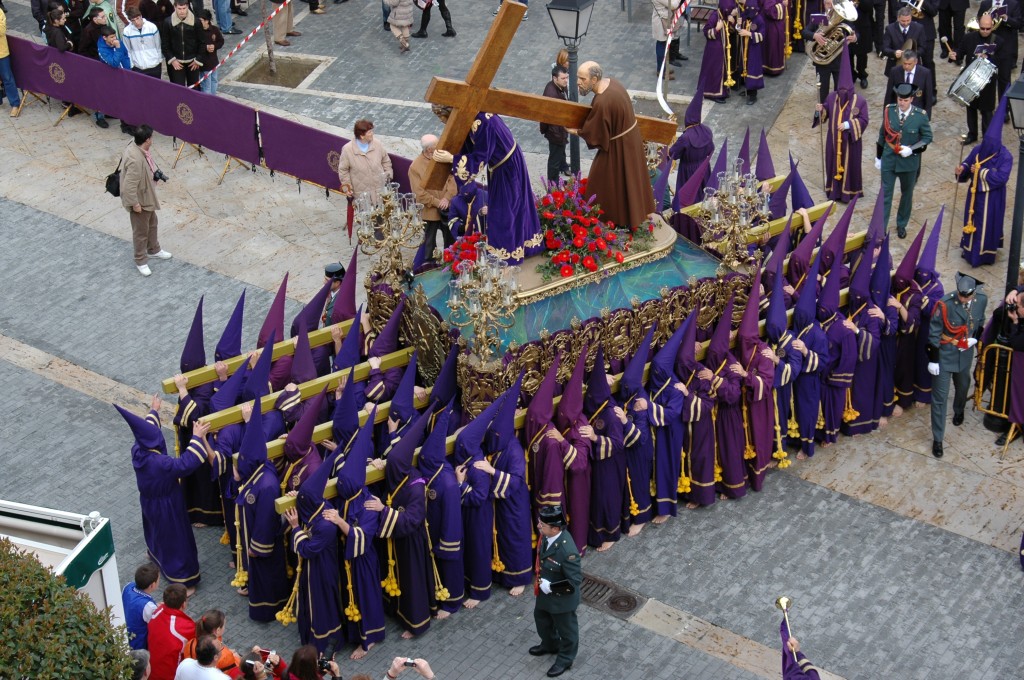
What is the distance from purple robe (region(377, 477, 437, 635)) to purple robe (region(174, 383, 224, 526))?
1653mm

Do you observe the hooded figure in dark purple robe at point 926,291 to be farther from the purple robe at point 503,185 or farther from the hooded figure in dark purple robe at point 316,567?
the hooded figure in dark purple robe at point 316,567

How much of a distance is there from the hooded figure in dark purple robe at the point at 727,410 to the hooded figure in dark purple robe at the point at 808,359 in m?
0.62

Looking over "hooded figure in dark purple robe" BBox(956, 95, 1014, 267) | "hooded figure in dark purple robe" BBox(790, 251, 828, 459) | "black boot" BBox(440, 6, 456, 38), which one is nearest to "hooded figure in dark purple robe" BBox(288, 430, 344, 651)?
"hooded figure in dark purple robe" BBox(790, 251, 828, 459)

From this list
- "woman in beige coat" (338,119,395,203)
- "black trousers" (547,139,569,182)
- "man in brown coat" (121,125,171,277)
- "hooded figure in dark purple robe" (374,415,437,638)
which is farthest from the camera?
"black trousers" (547,139,569,182)

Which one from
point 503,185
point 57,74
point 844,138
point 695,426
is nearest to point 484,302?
point 503,185

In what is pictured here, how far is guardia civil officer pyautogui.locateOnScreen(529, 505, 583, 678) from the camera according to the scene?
1158cm

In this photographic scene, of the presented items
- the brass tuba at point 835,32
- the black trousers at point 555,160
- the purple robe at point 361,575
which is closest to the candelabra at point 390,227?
the purple robe at point 361,575

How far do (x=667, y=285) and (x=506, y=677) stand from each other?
3729 mm

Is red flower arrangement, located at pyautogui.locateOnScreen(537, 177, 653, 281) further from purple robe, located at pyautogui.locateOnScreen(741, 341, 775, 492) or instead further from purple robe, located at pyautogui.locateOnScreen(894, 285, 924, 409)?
purple robe, located at pyautogui.locateOnScreen(894, 285, 924, 409)

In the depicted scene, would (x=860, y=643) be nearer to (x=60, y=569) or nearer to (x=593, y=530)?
(x=593, y=530)

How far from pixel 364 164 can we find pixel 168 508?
222 inches

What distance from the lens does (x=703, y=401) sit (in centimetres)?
1334

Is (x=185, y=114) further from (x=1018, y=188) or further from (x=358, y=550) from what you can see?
(x=1018, y=188)

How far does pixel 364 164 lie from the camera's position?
17.1m
